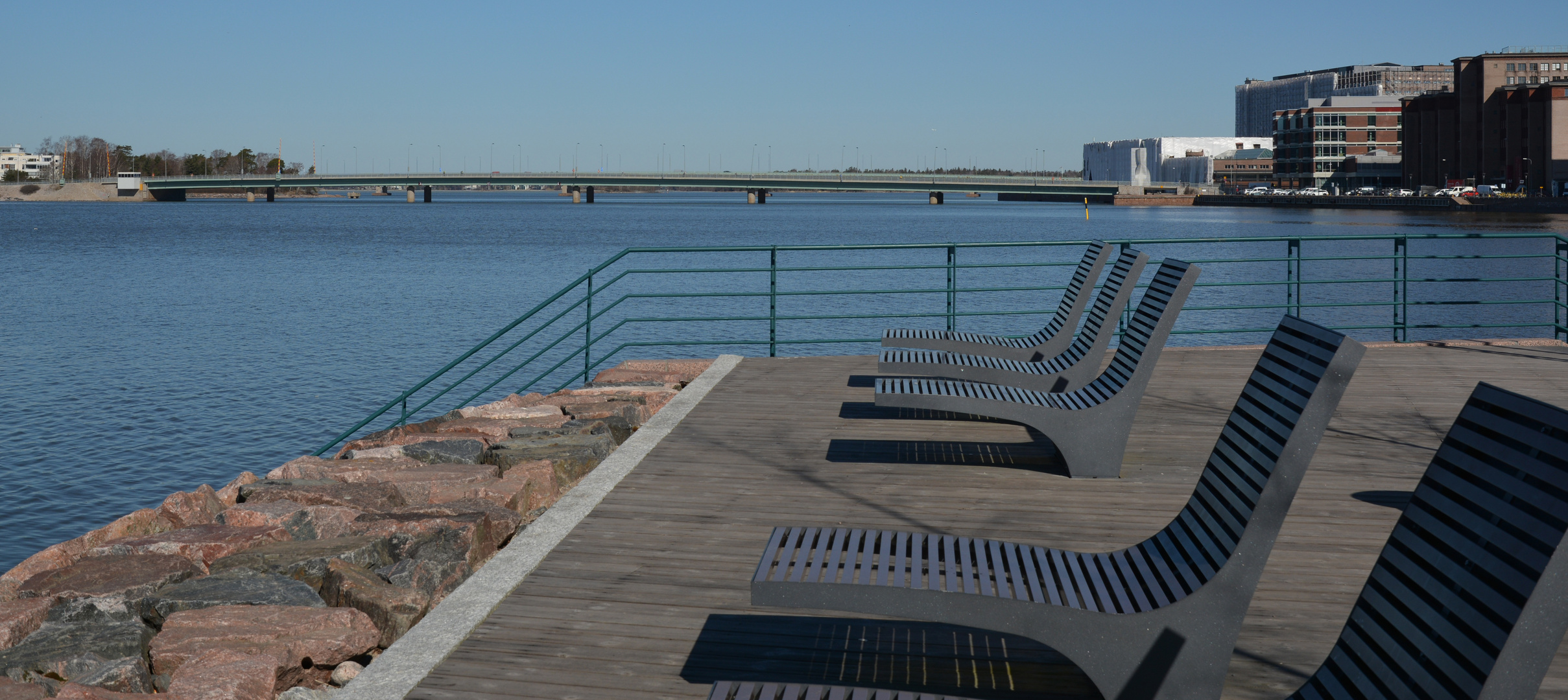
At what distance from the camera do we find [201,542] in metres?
6.49

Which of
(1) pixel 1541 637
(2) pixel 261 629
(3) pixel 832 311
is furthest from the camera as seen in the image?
(3) pixel 832 311

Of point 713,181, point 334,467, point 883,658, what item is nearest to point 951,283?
point 334,467

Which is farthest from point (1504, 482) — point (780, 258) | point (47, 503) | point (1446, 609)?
point (780, 258)

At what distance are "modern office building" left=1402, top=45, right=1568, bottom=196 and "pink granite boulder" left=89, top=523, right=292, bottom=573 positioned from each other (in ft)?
412

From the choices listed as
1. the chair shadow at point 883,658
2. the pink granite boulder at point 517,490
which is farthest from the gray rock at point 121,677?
the pink granite boulder at point 517,490

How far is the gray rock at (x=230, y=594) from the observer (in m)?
5.36

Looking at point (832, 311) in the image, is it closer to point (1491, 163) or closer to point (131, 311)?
point (131, 311)

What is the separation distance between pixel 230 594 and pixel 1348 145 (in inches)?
6392

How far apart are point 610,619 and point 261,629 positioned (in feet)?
5.43

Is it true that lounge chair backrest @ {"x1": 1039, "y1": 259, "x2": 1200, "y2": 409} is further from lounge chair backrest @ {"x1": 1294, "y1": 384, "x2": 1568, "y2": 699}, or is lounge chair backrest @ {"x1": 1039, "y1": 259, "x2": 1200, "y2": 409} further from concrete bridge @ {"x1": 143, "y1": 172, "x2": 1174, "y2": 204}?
concrete bridge @ {"x1": 143, "y1": 172, "x2": 1174, "y2": 204}

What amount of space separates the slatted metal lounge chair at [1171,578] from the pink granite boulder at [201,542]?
398 centimetres

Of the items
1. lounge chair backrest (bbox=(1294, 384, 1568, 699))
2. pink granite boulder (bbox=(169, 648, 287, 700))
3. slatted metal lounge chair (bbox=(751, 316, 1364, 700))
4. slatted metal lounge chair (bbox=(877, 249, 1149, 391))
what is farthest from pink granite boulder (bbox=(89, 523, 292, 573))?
lounge chair backrest (bbox=(1294, 384, 1568, 699))

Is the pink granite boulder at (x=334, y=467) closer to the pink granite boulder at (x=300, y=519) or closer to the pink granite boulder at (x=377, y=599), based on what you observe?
the pink granite boulder at (x=300, y=519)

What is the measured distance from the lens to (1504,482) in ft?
7.00
